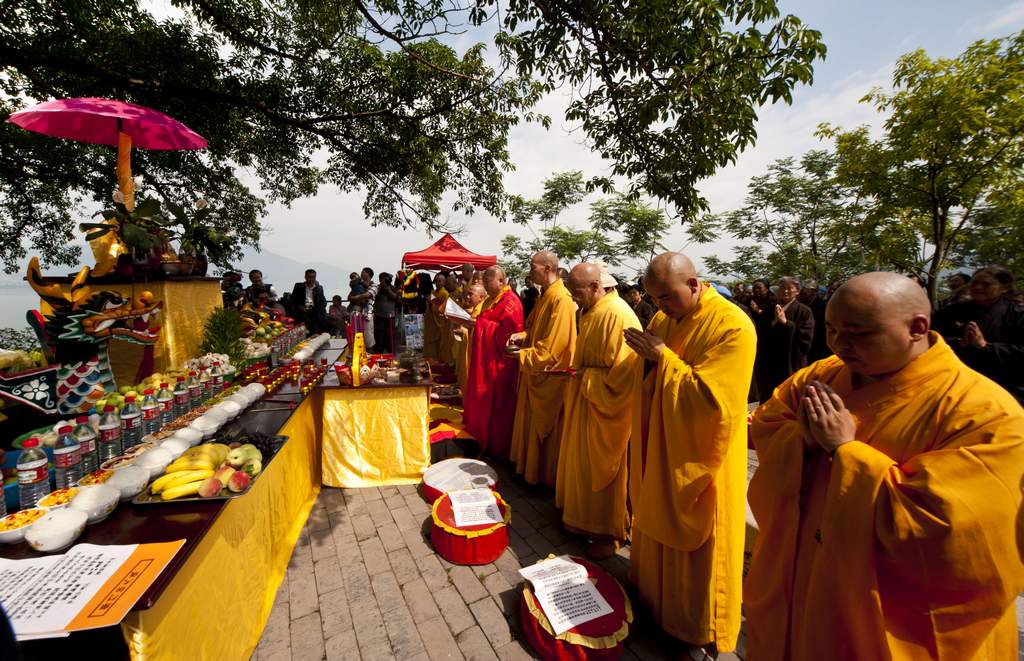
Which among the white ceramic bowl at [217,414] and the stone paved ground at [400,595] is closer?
the stone paved ground at [400,595]

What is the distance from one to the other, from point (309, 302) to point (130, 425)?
26.0 ft

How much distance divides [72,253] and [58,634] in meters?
14.4

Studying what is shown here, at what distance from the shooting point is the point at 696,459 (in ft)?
7.11

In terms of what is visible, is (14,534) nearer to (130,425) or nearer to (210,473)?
(210,473)

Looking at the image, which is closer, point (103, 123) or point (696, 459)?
point (696, 459)

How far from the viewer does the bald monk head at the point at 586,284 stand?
339 cm

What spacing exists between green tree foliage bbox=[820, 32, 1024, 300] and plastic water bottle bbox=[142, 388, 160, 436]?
14.9 m

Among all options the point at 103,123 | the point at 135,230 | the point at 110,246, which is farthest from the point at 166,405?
the point at 103,123

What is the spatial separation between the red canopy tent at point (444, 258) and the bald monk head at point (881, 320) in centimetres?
1066

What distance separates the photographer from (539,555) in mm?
3139

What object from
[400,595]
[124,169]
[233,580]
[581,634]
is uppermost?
[124,169]

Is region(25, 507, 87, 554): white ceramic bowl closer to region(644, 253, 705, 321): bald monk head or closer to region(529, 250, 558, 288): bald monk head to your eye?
region(644, 253, 705, 321): bald monk head

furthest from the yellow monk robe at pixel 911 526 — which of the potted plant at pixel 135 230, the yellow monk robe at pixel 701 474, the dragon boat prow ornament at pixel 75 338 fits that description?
the potted plant at pixel 135 230

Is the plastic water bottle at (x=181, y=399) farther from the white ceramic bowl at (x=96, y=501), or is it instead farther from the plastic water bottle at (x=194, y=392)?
the white ceramic bowl at (x=96, y=501)
